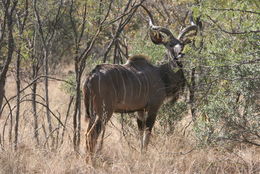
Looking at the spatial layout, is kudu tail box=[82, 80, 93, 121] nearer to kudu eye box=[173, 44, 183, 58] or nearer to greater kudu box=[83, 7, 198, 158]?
greater kudu box=[83, 7, 198, 158]

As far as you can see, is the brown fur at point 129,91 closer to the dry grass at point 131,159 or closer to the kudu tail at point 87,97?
the kudu tail at point 87,97

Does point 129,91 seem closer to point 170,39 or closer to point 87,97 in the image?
point 87,97

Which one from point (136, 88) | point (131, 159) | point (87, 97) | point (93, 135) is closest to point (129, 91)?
point (136, 88)

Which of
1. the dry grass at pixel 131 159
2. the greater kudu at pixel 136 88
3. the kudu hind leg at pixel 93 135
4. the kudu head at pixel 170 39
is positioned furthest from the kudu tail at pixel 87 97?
the kudu head at pixel 170 39

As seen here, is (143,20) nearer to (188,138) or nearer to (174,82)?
(174,82)

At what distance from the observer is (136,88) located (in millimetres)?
4945

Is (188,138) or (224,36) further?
(188,138)

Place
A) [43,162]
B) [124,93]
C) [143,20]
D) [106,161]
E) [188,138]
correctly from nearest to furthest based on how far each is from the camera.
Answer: [43,162], [106,161], [124,93], [188,138], [143,20]

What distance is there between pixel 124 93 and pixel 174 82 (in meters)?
1.15

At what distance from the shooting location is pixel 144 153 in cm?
419

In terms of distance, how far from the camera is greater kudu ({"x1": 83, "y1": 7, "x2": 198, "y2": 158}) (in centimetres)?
432

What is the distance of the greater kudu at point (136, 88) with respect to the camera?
4.32 meters

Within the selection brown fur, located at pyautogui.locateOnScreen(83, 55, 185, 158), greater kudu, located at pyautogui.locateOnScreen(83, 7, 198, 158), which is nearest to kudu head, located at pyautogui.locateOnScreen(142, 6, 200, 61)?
greater kudu, located at pyautogui.locateOnScreen(83, 7, 198, 158)

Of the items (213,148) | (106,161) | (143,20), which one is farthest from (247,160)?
(143,20)
